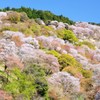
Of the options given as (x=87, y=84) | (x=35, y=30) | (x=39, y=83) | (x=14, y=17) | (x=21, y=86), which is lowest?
(x=21, y=86)

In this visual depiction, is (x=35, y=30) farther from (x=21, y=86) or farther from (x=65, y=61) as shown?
(x=21, y=86)

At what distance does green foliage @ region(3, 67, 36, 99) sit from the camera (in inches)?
856

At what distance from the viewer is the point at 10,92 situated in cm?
2083

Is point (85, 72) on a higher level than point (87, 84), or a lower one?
higher

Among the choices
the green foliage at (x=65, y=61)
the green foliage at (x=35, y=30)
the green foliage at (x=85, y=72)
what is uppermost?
the green foliage at (x=35, y=30)

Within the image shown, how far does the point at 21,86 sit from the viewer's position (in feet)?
75.7

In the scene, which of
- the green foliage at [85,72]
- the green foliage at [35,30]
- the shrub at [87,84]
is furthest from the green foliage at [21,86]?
the green foliage at [35,30]

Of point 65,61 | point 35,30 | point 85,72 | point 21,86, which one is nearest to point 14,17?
point 35,30

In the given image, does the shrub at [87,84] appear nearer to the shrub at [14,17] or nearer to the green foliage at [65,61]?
the green foliage at [65,61]

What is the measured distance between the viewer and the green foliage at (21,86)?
21731 millimetres

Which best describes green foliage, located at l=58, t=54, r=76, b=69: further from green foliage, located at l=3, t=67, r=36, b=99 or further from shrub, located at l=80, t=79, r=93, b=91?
green foliage, located at l=3, t=67, r=36, b=99

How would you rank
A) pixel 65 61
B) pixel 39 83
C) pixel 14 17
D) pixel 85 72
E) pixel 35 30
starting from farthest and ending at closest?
1. pixel 14 17
2. pixel 35 30
3. pixel 85 72
4. pixel 65 61
5. pixel 39 83

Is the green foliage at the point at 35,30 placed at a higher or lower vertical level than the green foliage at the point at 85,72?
higher

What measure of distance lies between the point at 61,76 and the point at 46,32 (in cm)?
3923
